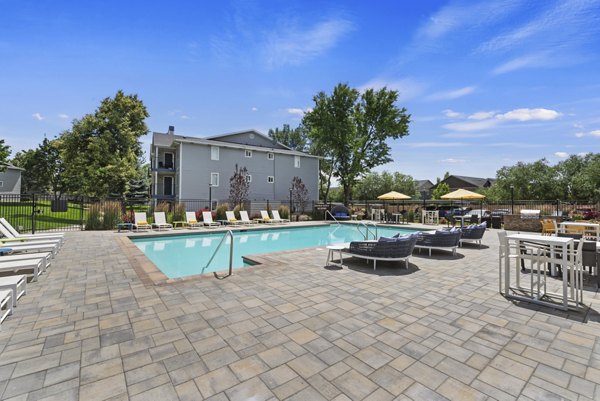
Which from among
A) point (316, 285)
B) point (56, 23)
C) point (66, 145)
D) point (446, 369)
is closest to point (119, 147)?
point (66, 145)

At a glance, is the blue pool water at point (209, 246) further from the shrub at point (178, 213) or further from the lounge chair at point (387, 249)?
the lounge chair at point (387, 249)

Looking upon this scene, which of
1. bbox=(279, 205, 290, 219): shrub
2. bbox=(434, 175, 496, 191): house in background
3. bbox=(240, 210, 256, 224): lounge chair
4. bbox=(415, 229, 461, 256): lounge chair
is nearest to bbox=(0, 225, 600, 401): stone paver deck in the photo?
bbox=(415, 229, 461, 256): lounge chair

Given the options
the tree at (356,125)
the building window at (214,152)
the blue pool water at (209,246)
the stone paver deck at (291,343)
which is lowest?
the blue pool water at (209,246)

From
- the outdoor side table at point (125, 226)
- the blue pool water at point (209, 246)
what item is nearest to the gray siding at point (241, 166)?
the outdoor side table at point (125, 226)

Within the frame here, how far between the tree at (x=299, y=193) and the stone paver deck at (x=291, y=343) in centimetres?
2052

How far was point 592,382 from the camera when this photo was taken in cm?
227

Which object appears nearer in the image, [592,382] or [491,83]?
[592,382]

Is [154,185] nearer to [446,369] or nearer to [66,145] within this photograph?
[66,145]

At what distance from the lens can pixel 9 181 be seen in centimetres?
3319

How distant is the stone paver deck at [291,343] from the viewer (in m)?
2.18

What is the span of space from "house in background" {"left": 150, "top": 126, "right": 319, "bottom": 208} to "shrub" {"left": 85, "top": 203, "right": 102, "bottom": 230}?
8.88 m

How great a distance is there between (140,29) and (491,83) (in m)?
13.1

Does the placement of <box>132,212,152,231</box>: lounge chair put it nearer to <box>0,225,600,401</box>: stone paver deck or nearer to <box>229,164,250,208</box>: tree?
<box>229,164,250,208</box>: tree

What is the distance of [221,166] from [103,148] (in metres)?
9.72
